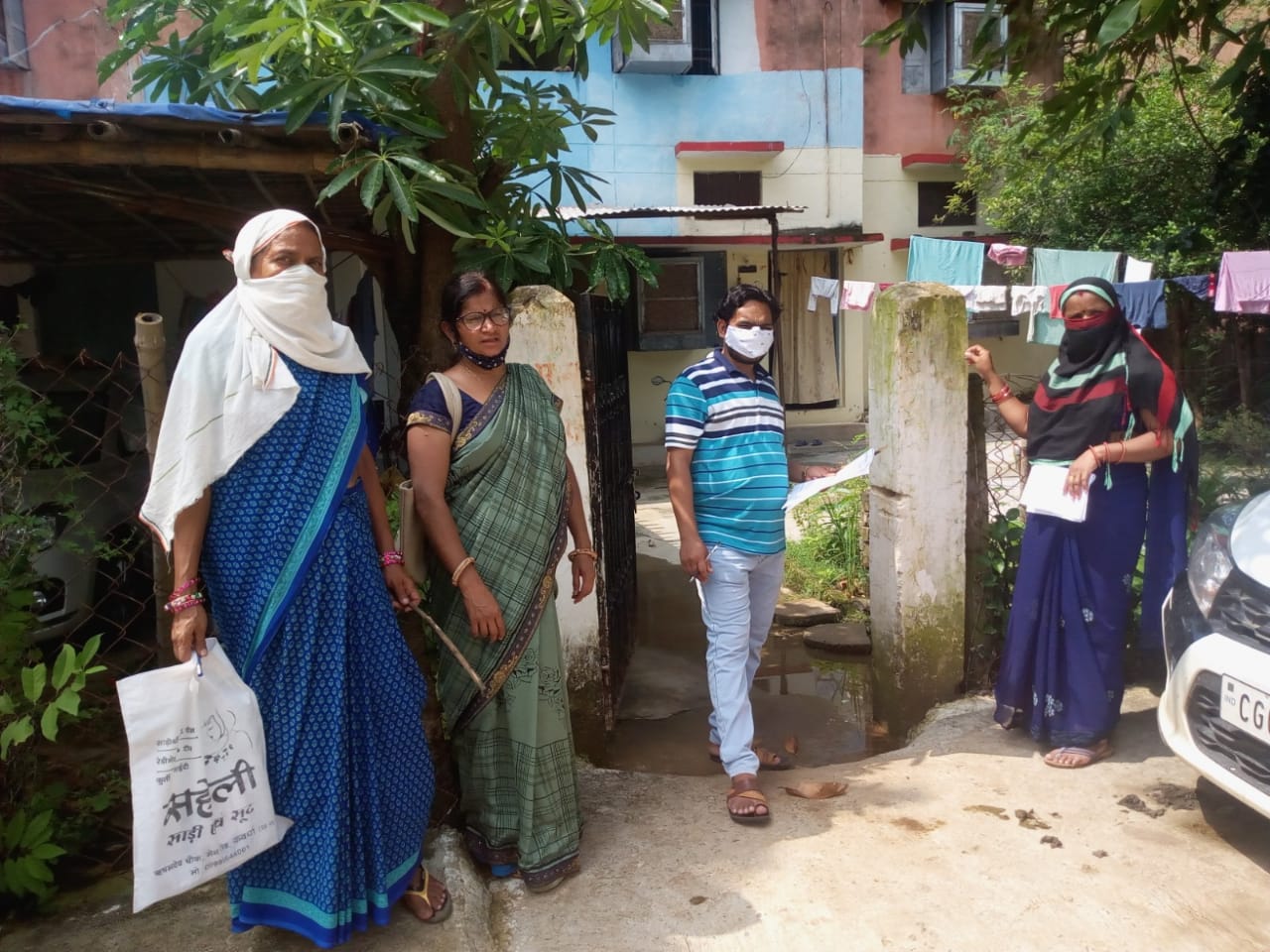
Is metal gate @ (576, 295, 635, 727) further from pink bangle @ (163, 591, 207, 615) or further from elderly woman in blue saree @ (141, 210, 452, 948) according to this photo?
pink bangle @ (163, 591, 207, 615)

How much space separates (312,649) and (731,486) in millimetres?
1428

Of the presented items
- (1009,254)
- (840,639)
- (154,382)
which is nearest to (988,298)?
(1009,254)

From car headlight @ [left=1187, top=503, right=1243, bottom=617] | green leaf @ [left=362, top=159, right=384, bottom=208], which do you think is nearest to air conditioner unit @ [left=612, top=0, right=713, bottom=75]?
green leaf @ [left=362, top=159, right=384, bottom=208]

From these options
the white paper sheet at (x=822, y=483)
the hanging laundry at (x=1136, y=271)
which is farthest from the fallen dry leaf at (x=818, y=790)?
the hanging laundry at (x=1136, y=271)

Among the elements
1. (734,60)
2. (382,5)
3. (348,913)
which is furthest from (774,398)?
(734,60)

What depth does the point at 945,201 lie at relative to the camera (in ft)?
46.7

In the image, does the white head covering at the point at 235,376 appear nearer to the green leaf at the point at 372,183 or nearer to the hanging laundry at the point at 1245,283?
the green leaf at the point at 372,183

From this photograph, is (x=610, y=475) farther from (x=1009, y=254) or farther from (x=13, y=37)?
(x=13, y=37)

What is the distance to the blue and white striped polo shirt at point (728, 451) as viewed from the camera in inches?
119

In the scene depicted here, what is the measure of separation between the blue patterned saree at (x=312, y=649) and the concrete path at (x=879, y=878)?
0.21 m

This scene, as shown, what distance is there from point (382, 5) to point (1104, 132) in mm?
3512

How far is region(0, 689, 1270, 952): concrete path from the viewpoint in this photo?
2365 mm

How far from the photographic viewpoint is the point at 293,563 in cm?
208

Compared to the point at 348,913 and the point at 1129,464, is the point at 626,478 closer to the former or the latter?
the point at 1129,464
